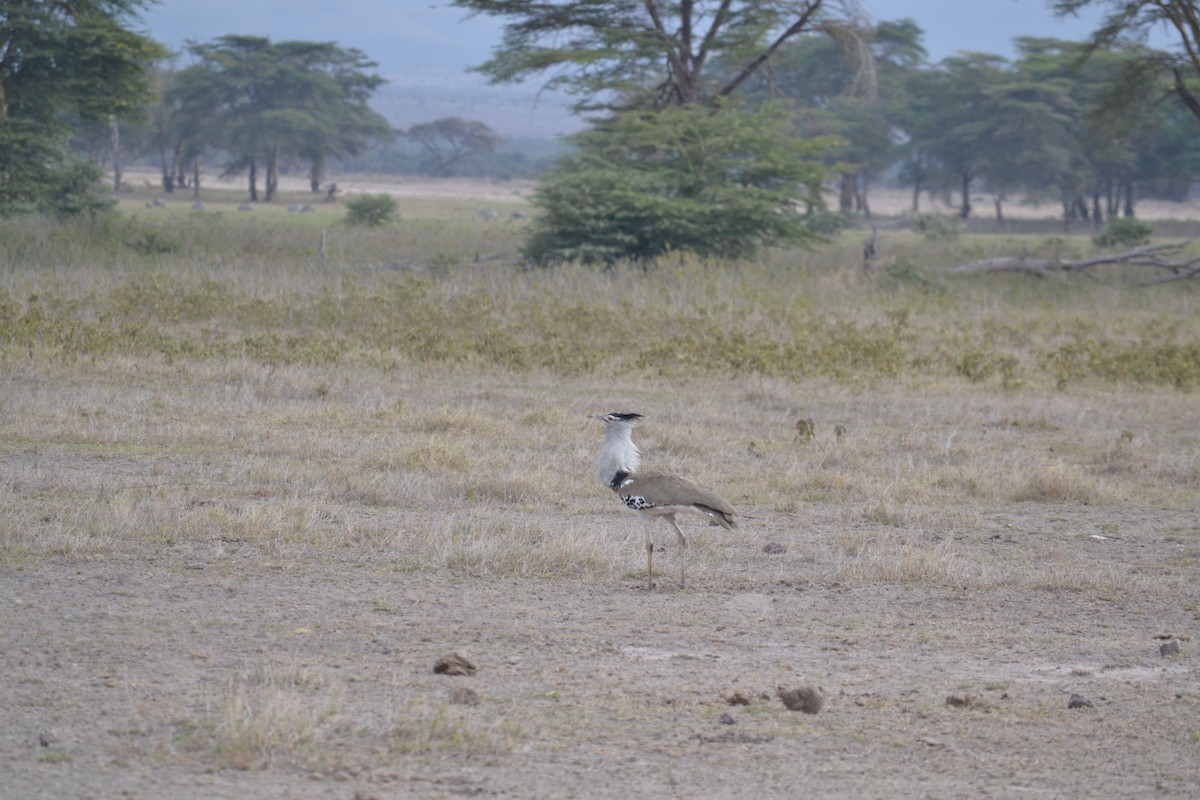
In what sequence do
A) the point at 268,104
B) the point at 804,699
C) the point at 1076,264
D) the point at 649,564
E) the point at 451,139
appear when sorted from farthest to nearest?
the point at 451,139 → the point at 268,104 → the point at 1076,264 → the point at 649,564 → the point at 804,699

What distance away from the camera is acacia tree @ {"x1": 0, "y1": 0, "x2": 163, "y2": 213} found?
23172 mm

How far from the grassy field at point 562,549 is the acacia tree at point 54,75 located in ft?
26.2

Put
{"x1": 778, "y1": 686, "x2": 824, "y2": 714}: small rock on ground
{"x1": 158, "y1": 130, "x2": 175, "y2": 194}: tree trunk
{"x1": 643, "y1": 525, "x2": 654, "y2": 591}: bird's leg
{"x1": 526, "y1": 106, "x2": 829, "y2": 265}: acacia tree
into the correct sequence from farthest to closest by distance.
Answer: {"x1": 158, "y1": 130, "x2": 175, "y2": 194}: tree trunk, {"x1": 526, "y1": 106, "x2": 829, "y2": 265}: acacia tree, {"x1": 643, "y1": 525, "x2": 654, "y2": 591}: bird's leg, {"x1": 778, "y1": 686, "x2": 824, "y2": 714}: small rock on ground

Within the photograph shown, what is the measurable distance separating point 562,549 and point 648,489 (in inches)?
29.7

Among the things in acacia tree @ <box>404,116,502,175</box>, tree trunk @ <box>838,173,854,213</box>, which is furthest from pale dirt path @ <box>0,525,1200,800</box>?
acacia tree @ <box>404,116,502,175</box>

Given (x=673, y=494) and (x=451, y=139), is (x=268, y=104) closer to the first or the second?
(x=451, y=139)

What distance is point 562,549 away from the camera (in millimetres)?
6883

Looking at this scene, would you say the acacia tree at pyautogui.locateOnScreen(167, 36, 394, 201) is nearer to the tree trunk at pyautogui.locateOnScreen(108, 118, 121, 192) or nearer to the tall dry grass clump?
the tree trunk at pyautogui.locateOnScreen(108, 118, 121, 192)

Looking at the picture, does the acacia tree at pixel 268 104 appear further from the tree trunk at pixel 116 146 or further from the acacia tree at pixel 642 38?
the acacia tree at pixel 642 38

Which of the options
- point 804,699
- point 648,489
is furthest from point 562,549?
point 804,699

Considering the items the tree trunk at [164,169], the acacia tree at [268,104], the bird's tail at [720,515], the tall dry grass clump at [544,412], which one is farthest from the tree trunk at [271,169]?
the bird's tail at [720,515]

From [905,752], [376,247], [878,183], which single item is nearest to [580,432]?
[905,752]

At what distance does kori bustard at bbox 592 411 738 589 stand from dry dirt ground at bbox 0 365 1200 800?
0.41m

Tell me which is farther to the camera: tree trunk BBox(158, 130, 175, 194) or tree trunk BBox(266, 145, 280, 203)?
tree trunk BBox(158, 130, 175, 194)
